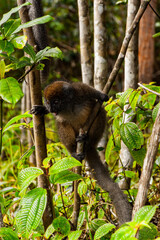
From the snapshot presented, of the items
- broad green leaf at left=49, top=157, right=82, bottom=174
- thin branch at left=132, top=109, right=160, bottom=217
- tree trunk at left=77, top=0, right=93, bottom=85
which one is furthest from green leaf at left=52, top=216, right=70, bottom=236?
tree trunk at left=77, top=0, right=93, bottom=85

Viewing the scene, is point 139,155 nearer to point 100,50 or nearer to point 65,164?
point 65,164

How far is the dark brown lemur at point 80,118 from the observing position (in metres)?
3.19

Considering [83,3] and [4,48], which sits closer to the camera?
[4,48]

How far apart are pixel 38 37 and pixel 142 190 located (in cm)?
240

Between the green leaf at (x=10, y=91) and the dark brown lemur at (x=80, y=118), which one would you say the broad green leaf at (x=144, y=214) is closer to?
the green leaf at (x=10, y=91)

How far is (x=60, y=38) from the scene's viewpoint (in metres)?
9.78

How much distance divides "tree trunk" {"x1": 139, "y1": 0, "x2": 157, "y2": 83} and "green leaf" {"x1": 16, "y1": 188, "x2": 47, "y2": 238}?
648cm

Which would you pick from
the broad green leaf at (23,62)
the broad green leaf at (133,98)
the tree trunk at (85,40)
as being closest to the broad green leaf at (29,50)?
the broad green leaf at (23,62)

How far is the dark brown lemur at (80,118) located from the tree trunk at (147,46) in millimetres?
4484

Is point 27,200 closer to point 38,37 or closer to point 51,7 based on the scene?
point 38,37

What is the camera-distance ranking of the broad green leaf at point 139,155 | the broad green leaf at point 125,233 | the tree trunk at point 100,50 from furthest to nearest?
the tree trunk at point 100,50 < the broad green leaf at point 139,155 < the broad green leaf at point 125,233

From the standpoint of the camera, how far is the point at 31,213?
1.69m

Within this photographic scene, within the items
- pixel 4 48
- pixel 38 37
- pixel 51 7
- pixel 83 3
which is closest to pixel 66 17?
pixel 51 7

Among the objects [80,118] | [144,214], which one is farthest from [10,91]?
[80,118]
